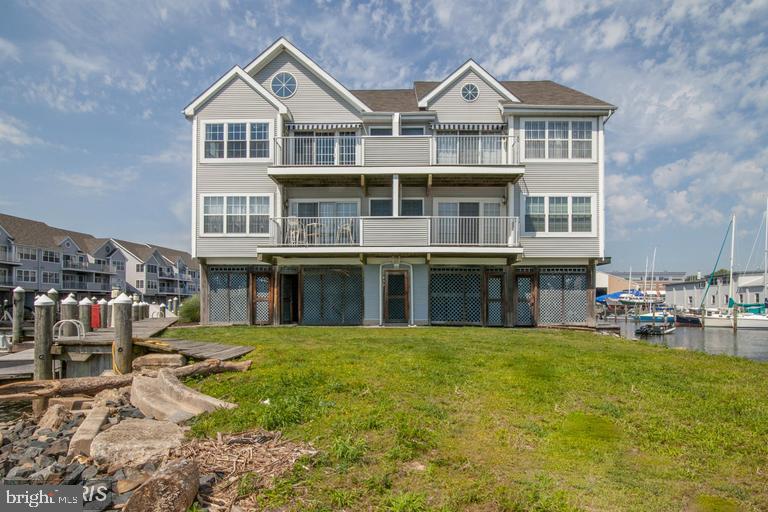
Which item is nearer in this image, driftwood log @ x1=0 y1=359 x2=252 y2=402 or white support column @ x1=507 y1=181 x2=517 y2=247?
driftwood log @ x1=0 y1=359 x2=252 y2=402

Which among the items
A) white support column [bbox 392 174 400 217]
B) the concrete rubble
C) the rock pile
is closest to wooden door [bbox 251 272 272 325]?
white support column [bbox 392 174 400 217]

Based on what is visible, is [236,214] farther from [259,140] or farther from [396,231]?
[396,231]

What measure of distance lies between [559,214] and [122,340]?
1718 centimetres

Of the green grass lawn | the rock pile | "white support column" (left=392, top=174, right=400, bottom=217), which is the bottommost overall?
the rock pile

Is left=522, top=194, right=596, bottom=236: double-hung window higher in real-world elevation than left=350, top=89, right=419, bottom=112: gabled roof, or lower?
lower

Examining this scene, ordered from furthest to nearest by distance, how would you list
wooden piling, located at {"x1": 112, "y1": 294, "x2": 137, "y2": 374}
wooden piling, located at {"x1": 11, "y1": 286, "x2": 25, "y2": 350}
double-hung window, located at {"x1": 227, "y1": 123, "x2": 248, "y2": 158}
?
double-hung window, located at {"x1": 227, "y1": 123, "x2": 248, "y2": 158} → wooden piling, located at {"x1": 11, "y1": 286, "x2": 25, "y2": 350} → wooden piling, located at {"x1": 112, "y1": 294, "x2": 137, "y2": 374}

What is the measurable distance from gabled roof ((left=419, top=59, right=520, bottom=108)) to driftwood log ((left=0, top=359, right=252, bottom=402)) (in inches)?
627

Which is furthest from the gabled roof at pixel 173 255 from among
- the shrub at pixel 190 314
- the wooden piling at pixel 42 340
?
the wooden piling at pixel 42 340

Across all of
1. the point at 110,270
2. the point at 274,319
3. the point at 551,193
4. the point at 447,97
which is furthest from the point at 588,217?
the point at 110,270

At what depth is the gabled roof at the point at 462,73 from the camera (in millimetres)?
21609

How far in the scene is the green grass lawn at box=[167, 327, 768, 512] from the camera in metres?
4.26

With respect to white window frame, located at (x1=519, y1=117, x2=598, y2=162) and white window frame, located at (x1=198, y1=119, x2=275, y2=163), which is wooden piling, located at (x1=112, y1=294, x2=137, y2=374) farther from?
white window frame, located at (x1=519, y1=117, x2=598, y2=162)

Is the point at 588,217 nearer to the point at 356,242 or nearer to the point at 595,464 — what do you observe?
the point at 356,242

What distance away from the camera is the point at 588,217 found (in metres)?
20.8
